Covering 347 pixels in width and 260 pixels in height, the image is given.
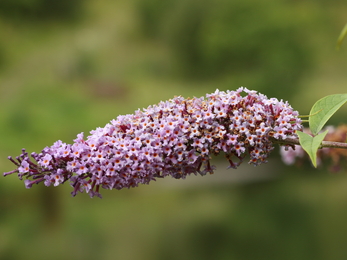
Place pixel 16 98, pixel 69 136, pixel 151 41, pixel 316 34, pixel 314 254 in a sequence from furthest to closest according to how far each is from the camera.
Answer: pixel 151 41 → pixel 316 34 → pixel 16 98 → pixel 69 136 → pixel 314 254

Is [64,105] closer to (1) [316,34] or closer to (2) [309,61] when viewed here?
(2) [309,61]

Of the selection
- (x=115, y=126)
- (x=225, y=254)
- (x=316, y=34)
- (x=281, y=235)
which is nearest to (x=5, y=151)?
(x=225, y=254)

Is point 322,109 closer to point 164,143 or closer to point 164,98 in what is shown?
point 164,143

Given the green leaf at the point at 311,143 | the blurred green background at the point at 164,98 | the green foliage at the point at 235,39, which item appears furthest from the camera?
the green foliage at the point at 235,39

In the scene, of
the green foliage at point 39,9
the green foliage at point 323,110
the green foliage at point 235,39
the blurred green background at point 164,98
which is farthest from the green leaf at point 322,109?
the green foliage at point 39,9

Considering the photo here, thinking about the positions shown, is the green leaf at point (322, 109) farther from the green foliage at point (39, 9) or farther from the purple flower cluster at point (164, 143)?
the green foliage at point (39, 9)

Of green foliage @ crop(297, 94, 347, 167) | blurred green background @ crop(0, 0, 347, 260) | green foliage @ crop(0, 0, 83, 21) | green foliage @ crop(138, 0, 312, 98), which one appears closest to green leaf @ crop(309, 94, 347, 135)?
green foliage @ crop(297, 94, 347, 167)
